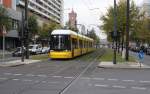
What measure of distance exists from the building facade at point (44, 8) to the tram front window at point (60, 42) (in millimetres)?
73923

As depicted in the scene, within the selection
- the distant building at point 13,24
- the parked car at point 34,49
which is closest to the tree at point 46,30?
the distant building at point 13,24

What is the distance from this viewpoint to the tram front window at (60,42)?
147 ft

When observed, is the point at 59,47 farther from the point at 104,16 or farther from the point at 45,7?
the point at 45,7

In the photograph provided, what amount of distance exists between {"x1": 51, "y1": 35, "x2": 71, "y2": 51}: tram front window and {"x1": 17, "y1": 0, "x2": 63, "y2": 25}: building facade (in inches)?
2910

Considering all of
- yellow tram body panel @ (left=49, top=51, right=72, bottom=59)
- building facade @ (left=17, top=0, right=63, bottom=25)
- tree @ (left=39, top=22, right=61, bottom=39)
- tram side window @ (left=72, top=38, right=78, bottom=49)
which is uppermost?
building facade @ (left=17, top=0, right=63, bottom=25)

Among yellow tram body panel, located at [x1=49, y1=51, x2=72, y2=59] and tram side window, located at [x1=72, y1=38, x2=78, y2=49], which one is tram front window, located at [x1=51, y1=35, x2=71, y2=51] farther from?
tram side window, located at [x1=72, y1=38, x2=78, y2=49]

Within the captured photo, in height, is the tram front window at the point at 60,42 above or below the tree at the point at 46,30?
below

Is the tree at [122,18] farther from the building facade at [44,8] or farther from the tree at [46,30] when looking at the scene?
the building facade at [44,8]

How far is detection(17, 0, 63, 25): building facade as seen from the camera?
130500mm

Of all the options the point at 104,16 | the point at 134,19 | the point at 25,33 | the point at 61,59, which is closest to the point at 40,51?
the point at 104,16

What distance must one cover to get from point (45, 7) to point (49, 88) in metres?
148

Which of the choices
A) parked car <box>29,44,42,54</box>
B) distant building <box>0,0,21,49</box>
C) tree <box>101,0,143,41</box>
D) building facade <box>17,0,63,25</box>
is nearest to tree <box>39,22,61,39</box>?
building facade <box>17,0,63,25</box>

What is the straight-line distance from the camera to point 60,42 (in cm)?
4494

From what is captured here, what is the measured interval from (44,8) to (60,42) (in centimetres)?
11561
